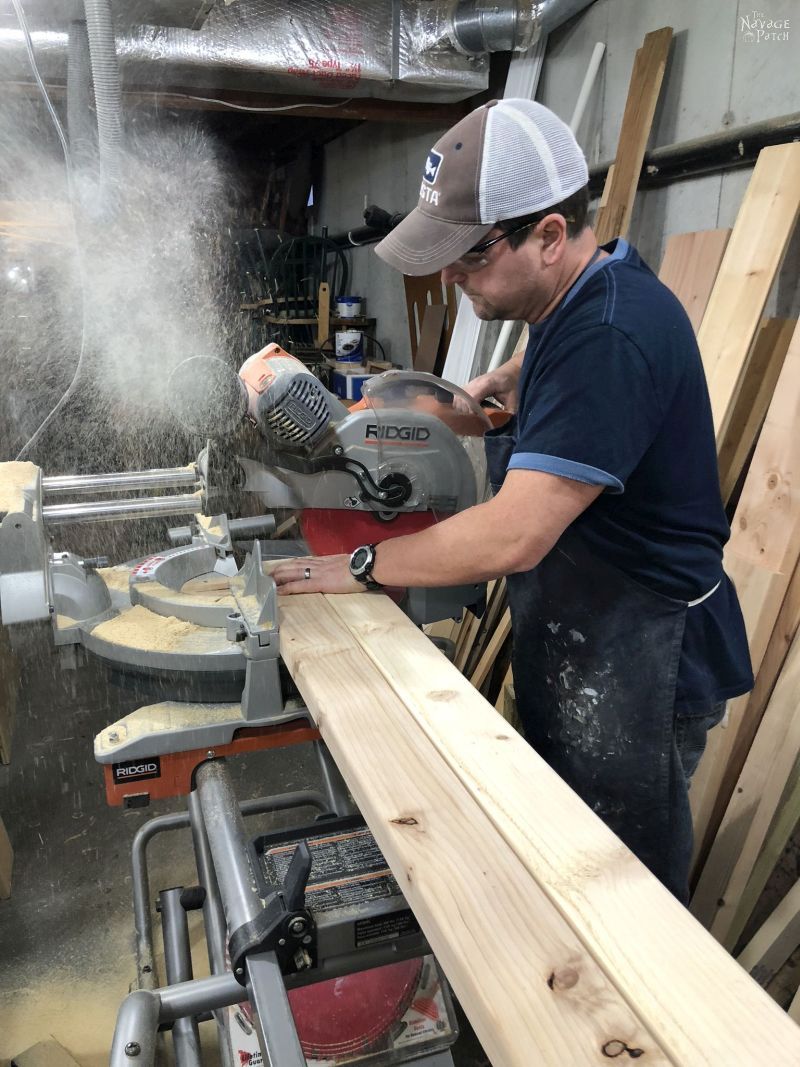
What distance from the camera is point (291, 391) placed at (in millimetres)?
1124

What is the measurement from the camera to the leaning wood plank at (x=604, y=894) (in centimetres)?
60

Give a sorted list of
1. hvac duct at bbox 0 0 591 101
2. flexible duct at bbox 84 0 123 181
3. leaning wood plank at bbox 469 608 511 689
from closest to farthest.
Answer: flexible duct at bbox 84 0 123 181 < hvac duct at bbox 0 0 591 101 < leaning wood plank at bbox 469 608 511 689

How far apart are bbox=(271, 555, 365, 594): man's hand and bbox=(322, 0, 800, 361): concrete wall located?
1.37 meters

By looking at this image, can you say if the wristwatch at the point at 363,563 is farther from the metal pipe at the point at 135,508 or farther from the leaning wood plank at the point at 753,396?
the leaning wood plank at the point at 753,396

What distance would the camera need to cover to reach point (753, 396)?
79.4 inches

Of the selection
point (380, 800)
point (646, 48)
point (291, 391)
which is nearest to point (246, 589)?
point (291, 391)

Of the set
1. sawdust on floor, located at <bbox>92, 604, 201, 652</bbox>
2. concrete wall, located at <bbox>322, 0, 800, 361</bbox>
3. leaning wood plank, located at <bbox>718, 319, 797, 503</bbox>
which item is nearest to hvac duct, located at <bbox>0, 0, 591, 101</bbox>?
concrete wall, located at <bbox>322, 0, 800, 361</bbox>

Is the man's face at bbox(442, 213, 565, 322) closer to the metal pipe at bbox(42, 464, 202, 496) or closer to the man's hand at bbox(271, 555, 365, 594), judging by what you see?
the man's hand at bbox(271, 555, 365, 594)

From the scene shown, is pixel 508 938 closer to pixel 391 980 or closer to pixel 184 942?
pixel 391 980

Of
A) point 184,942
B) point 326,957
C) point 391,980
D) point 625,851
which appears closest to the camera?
point 625,851

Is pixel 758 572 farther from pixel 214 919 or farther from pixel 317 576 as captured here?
pixel 214 919

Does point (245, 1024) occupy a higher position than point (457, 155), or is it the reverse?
point (457, 155)

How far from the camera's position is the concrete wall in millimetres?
1910

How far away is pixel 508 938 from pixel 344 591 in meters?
0.73
